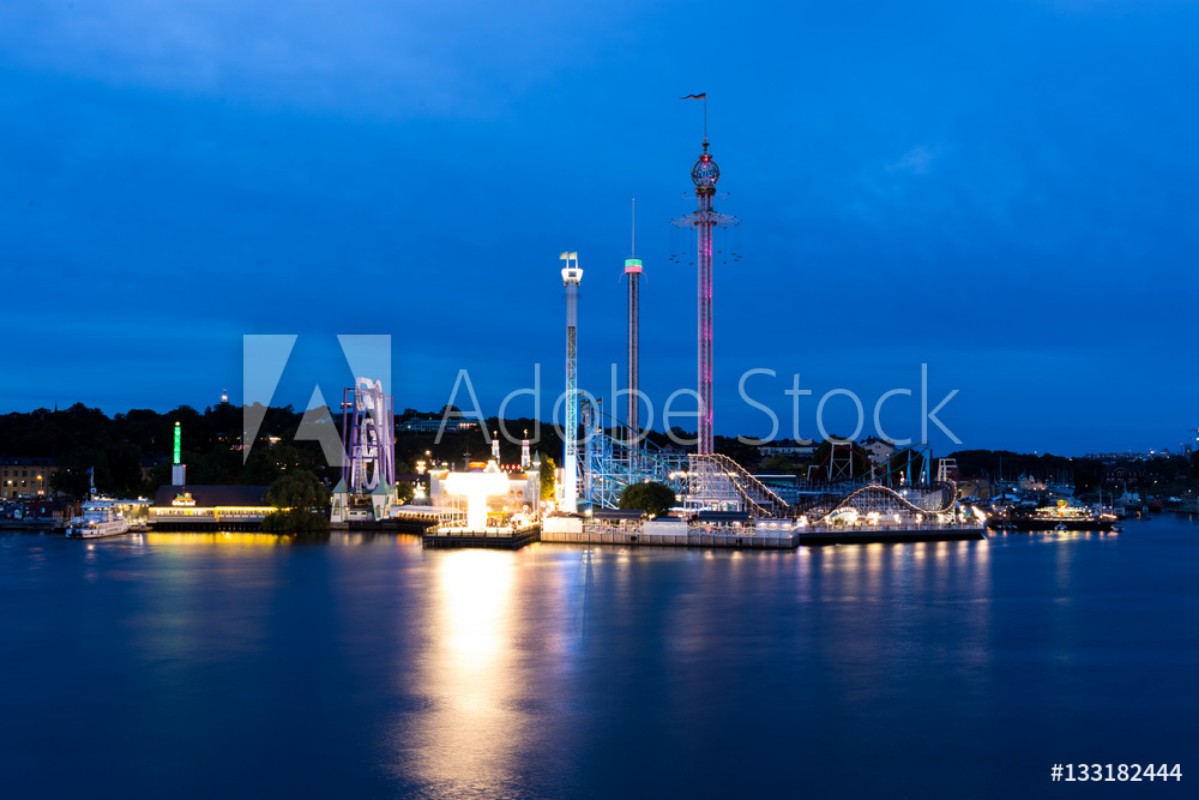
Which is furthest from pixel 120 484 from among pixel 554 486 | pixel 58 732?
pixel 58 732

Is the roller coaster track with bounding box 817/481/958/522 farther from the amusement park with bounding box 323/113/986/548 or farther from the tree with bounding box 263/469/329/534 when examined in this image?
the tree with bounding box 263/469/329/534

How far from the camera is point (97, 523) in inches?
1658

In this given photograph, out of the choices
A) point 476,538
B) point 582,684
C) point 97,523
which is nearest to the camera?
point 582,684

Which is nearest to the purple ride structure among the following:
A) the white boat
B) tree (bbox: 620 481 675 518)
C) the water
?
the white boat

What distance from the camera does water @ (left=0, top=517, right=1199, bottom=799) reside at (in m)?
11.8

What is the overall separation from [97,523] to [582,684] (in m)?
33.1

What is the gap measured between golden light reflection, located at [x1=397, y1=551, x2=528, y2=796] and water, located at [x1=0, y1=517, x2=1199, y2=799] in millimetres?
56

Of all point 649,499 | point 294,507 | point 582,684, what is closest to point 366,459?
point 294,507

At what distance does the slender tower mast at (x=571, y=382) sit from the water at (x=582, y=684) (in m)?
14.9

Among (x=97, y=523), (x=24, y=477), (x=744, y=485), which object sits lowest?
(x=97, y=523)

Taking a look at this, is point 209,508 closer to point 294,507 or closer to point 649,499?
point 294,507

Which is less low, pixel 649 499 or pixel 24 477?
pixel 24 477

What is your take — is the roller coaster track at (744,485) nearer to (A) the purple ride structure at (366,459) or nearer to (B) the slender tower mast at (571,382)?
(B) the slender tower mast at (571,382)

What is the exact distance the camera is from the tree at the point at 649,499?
42562 mm
